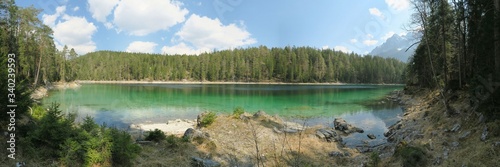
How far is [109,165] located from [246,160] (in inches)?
242

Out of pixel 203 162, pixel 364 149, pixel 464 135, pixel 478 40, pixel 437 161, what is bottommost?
pixel 364 149

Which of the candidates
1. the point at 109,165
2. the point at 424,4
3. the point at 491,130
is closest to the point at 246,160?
the point at 109,165

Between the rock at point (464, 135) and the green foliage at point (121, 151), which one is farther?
the rock at point (464, 135)

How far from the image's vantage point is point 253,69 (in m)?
157

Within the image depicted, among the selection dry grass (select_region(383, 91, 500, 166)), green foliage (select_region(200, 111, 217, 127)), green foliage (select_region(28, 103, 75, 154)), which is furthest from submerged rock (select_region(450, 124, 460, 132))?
green foliage (select_region(28, 103, 75, 154))

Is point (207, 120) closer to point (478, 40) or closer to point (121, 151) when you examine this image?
point (121, 151)

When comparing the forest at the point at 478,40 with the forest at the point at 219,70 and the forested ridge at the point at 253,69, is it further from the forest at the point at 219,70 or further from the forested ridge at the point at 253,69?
the forested ridge at the point at 253,69

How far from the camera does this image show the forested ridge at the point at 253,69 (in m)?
156

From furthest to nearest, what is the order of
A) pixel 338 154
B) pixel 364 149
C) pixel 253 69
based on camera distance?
pixel 253 69, pixel 364 149, pixel 338 154

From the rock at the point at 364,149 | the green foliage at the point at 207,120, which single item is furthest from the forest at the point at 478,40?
the green foliage at the point at 207,120

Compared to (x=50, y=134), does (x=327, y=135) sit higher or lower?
lower

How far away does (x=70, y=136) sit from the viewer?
30.9 feet

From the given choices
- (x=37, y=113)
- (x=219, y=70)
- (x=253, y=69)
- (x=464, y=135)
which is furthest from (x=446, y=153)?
(x=219, y=70)

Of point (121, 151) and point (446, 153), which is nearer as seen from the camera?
point (121, 151)
